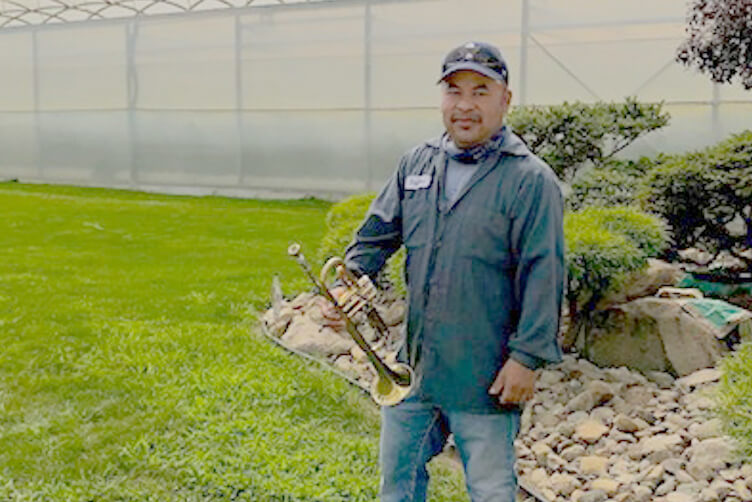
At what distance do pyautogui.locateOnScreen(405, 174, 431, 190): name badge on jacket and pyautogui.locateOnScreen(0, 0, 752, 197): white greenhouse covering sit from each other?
28.7 feet

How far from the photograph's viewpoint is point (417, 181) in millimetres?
2293

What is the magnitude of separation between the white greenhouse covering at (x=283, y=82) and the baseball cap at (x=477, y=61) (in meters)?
8.74

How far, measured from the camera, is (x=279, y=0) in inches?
547

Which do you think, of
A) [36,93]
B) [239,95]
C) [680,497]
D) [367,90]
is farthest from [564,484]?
[36,93]

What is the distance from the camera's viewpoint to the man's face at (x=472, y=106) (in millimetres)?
2191

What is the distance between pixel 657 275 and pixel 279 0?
9.97 meters

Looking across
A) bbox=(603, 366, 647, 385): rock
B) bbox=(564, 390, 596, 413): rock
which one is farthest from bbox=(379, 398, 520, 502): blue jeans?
bbox=(603, 366, 647, 385): rock

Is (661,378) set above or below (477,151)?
below

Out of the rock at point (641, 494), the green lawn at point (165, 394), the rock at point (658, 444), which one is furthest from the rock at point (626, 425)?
the green lawn at point (165, 394)

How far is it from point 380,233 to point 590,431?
79.9 inches

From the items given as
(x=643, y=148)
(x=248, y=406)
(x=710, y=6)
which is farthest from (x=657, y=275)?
(x=643, y=148)

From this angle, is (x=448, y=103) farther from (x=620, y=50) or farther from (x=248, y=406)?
(x=620, y=50)

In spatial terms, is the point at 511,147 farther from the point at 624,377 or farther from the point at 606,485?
the point at 624,377

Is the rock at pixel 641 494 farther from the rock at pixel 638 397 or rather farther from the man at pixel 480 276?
the man at pixel 480 276
